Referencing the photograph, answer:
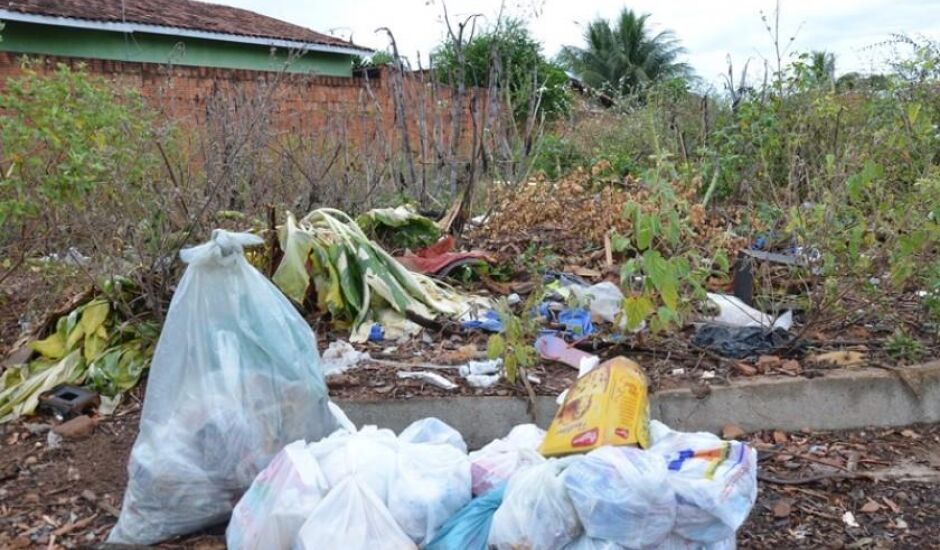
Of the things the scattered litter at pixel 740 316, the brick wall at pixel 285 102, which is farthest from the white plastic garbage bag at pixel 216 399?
the brick wall at pixel 285 102

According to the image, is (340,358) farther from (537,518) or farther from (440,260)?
(537,518)

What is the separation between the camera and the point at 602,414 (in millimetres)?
Result: 2547

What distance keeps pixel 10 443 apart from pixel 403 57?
16.7 ft

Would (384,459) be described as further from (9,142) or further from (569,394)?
(9,142)

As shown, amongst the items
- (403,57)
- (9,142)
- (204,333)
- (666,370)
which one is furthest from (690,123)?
(204,333)

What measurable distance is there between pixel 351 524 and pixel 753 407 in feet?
5.85

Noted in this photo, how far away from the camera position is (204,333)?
281cm

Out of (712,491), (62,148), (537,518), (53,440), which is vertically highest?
(62,148)

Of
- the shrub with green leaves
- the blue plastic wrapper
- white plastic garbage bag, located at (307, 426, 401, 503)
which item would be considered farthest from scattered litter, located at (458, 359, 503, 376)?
the shrub with green leaves

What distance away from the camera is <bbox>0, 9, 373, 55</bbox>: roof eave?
41.9 feet

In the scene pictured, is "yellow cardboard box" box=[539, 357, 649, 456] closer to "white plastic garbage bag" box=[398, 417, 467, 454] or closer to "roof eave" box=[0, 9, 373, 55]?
"white plastic garbage bag" box=[398, 417, 467, 454]

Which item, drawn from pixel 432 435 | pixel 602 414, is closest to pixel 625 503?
pixel 602 414

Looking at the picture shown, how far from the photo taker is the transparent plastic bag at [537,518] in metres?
2.25

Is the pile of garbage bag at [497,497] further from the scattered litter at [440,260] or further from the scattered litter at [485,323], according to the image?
the scattered litter at [440,260]
